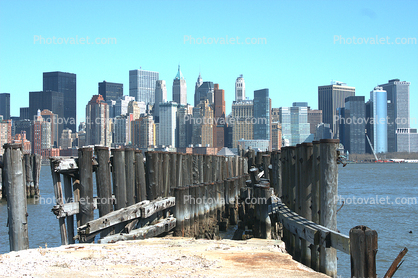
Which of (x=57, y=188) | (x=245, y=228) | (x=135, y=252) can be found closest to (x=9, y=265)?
(x=135, y=252)

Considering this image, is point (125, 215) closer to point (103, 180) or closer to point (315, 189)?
point (103, 180)

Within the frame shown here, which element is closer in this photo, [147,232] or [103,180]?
[147,232]

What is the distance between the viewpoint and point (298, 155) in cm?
1022

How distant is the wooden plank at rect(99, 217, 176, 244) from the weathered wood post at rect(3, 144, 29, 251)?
1.79 m

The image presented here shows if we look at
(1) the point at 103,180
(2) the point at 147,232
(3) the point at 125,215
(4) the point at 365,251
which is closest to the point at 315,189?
(4) the point at 365,251

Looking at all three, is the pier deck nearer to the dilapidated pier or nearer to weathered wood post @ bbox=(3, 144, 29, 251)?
the dilapidated pier

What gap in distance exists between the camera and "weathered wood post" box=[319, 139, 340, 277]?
790 centimetres

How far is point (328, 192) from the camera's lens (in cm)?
820

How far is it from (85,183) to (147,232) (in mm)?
1855

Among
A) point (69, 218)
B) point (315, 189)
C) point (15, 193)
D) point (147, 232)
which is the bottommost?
point (147, 232)

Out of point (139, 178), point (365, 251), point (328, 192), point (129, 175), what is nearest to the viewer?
point (365, 251)

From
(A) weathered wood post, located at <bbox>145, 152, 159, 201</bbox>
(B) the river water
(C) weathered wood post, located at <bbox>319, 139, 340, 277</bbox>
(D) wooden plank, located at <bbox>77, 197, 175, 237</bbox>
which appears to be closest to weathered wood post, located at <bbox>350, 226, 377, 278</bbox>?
(C) weathered wood post, located at <bbox>319, 139, 340, 277</bbox>

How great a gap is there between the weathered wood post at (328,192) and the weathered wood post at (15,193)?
6.17 meters

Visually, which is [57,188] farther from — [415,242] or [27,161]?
[27,161]
